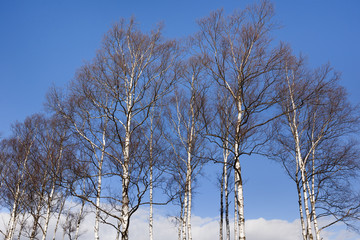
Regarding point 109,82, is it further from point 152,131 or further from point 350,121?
point 350,121

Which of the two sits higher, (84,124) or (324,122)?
(324,122)

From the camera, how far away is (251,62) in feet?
26.6

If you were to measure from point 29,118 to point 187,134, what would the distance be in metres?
9.75

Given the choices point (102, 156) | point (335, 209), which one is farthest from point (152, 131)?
point (335, 209)

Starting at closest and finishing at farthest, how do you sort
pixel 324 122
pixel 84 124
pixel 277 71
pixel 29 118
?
pixel 277 71
pixel 84 124
pixel 324 122
pixel 29 118

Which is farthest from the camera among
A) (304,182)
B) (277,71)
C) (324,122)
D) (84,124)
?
(324,122)

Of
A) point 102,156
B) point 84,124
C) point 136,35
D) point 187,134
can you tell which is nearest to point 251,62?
point 136,35

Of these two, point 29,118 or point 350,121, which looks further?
point 29,118

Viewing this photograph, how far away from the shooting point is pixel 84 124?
28.5 feet

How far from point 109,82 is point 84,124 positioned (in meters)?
1.58

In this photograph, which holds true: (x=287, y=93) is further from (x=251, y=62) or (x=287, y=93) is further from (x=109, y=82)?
(x=109, y=82)

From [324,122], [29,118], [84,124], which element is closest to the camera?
[84,124]

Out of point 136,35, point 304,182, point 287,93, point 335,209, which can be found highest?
point 136,35

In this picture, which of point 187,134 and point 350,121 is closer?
point 350,121
